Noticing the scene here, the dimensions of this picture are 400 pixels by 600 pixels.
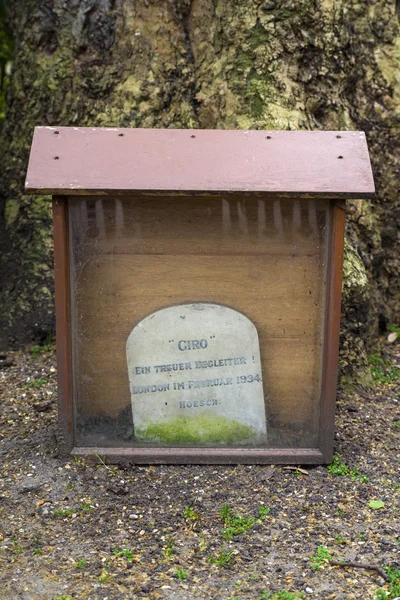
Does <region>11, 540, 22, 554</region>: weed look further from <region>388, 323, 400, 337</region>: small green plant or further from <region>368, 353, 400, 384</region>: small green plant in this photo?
<region>388, 323, 400, 337</region>: small green plant

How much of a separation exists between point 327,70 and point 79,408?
228cm

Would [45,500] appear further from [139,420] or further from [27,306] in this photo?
[27,306]

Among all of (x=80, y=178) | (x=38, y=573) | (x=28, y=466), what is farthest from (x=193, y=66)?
(x=38, y=573)

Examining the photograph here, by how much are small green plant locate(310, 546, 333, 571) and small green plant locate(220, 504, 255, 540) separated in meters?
0.28

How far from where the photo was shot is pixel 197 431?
314 centimetres

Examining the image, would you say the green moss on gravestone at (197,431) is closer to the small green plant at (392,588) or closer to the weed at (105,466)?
the weed at (105,466)

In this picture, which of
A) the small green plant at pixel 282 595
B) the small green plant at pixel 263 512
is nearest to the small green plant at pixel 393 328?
the small green plant at pixel 263 512

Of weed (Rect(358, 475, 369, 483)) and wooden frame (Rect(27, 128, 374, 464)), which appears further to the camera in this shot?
weed (Rect(358, 475, 369, 483))

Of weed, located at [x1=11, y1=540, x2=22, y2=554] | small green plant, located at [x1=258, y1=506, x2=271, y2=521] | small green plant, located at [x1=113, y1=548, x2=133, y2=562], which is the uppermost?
weed, located at [x1=11, y1=540, x2=22, y2=554]

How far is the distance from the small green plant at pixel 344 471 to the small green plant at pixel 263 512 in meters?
0.41

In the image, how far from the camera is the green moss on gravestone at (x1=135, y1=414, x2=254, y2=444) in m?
3.13

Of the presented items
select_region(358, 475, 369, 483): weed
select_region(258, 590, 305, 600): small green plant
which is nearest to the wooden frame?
select_region(358, 475, 369, 483): weed

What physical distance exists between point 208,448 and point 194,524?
45 cm

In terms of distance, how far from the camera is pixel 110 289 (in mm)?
3047
